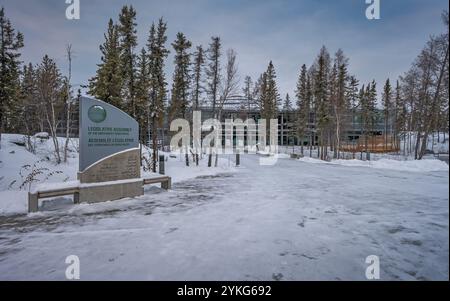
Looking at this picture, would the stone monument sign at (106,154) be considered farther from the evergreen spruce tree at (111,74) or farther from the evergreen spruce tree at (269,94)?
the evergreen spruce tree at (269,94)

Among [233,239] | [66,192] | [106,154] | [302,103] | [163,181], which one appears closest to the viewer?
[233,239]

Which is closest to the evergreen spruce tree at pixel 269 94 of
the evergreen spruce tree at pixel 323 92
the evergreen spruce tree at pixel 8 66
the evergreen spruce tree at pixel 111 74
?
the evergreen spruce tree at pixel 323 92

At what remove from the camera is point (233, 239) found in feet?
13.9

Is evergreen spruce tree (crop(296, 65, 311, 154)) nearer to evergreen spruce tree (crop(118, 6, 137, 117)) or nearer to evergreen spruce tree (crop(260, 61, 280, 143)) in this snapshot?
evergreen spruce tree (crop(260, 61, 280, 143))

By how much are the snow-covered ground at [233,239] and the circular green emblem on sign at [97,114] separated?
2560 millimetres

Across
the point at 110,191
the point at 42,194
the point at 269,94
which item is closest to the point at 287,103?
the point at 269,94

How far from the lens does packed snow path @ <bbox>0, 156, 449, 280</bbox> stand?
3.15 meters

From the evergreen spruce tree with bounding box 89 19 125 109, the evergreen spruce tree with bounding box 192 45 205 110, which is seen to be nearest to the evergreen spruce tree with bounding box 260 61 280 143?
the evergreen spruce tree with bounding box 192 45 205 110

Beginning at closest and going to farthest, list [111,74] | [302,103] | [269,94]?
[111,74], [302,103], [269,94]

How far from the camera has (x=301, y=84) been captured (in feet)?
125

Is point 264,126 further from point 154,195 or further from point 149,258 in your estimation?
point 149,258

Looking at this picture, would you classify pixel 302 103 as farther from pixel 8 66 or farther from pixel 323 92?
A: pixel 8 66
